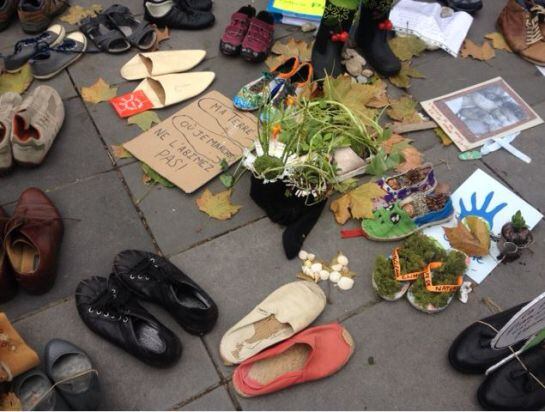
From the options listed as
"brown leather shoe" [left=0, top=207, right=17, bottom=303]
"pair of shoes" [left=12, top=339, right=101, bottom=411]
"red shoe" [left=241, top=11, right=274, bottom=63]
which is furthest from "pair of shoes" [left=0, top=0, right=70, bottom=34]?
"pair of shoes" [left=12, top=339, right=101, bottom=411]

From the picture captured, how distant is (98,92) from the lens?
9.14 feet

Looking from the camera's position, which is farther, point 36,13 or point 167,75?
point 36,13

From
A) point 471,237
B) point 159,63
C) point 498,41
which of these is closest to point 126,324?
point 471,237

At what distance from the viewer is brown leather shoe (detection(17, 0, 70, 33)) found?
2990mm

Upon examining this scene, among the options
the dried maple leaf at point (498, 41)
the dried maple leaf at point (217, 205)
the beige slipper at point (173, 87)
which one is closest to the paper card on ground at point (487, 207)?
the dried maple leaf at point (217, 205)

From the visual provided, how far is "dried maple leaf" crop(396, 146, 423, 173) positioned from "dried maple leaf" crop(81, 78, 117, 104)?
69.4 inches

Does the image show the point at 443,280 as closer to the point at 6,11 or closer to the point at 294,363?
the point at 294,363

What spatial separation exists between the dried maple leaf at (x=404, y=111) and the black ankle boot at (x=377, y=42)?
9.1 inches

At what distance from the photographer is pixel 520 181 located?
8.39ft

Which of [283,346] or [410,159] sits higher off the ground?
[410,159]

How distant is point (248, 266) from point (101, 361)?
2.45 ft

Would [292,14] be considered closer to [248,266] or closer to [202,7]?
[202,7]

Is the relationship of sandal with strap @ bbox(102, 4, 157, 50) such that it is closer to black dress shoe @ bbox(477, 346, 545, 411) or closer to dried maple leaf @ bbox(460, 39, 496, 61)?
dried maple leaf @ bbox(460, 39, 496, 61)

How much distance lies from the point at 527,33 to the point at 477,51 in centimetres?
36
